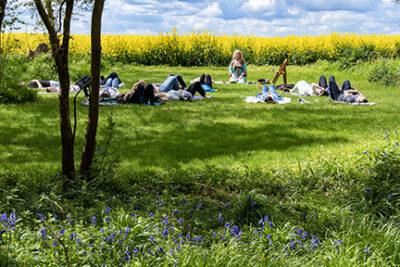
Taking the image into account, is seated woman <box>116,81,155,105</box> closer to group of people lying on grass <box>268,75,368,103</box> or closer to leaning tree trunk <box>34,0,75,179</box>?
group of people lying on grass <box>268,75,368,103</box>

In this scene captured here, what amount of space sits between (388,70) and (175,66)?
13.4 metres

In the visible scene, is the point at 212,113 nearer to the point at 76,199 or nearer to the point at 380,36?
the point at 76,199

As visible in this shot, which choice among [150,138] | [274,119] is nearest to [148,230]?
[150,138]

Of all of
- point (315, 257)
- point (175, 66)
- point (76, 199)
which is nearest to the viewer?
point (315, 257)

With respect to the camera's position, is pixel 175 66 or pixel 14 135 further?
pixel 175 66

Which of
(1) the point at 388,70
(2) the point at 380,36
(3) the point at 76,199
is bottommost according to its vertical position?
(3) the point at 76,199

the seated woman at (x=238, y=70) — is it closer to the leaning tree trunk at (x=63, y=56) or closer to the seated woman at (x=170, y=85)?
the seated woman at (x=170, y=85)

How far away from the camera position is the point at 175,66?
26.2m

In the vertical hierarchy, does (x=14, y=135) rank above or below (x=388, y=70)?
below

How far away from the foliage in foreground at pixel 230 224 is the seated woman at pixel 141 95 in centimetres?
581

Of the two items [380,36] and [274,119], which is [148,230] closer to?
[274,119]

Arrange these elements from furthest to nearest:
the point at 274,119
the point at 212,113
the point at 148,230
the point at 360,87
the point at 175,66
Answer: the point at 175,66, the point at 360,87, the point at 212,113, the point at 274,119, the point at 148,230

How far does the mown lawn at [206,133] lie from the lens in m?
6.37

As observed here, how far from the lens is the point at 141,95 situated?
36.5 feet
